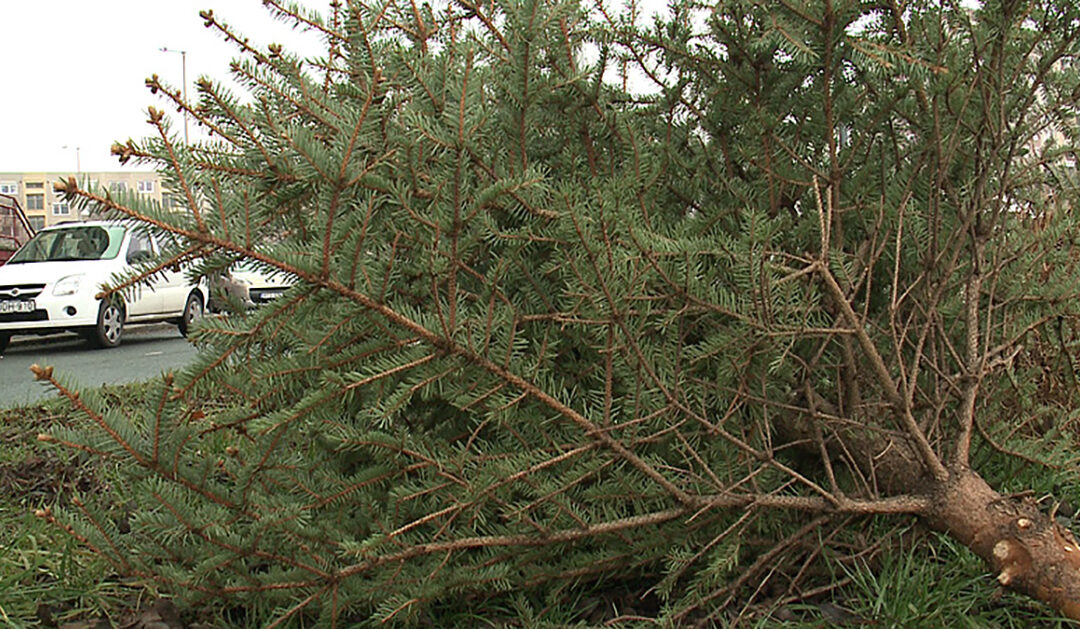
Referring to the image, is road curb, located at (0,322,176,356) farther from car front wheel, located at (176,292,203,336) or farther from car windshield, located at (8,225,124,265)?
car windshield, located at (8,225,124,265)

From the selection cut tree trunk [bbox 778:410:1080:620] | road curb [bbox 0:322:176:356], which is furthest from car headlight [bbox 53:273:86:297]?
cut tree trunk [bbox 778:410:1080:620]

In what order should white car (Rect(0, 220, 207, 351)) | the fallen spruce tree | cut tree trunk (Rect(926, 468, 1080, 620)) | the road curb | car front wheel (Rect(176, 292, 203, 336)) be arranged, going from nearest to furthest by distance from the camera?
the fallen spruce tree, cut tree trunk (Rect(926, 468, 1080, 620)), white car (Rect(0, 220, 207, 351)), the road curb, car front wheel (Rect(176, 292, 203, 336))

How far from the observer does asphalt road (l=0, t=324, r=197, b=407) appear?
7727mm

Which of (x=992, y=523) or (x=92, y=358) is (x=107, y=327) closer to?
(x=92, y=358)

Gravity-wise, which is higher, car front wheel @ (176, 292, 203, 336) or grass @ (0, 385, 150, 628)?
grass @ (0, 385, 150, 628)

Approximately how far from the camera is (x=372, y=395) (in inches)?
70.9

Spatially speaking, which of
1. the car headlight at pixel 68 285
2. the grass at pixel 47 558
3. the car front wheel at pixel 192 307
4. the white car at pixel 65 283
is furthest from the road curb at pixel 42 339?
the grass at pixel 47 558

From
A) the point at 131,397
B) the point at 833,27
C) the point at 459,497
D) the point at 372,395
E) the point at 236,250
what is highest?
the point at 833,27

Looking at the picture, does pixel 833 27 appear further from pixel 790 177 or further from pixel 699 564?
pixel 699 564

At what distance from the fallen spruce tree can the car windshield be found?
9.37 m

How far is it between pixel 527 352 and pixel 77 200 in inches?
36.6

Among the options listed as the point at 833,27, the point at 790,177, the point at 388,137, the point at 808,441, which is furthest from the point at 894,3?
the point at 388,137

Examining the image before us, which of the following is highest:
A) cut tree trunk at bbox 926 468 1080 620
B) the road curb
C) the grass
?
cut tree trunk at bbox 926 468 1080 620

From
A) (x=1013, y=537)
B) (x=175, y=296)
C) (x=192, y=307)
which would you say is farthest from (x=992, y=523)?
(x=192, y=307)
